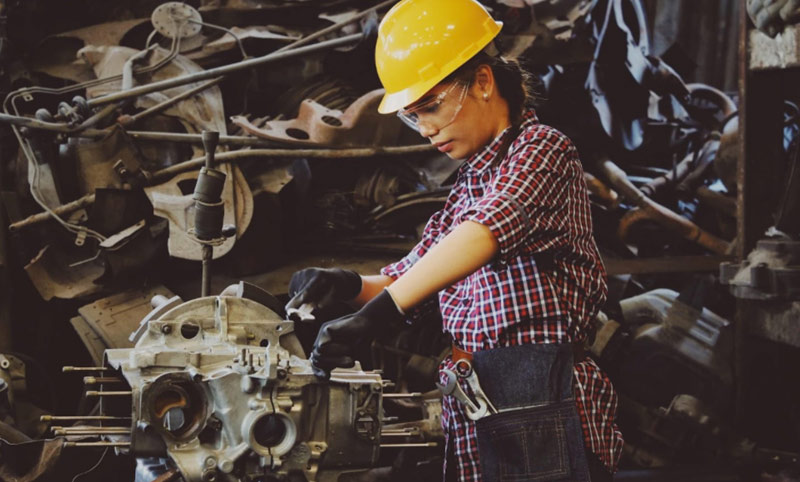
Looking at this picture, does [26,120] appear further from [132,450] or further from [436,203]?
[132,450]

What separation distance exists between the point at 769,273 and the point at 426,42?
7.16 feet

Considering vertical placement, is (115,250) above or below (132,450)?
above

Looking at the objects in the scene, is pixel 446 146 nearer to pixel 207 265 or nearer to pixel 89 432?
pixel 207 265

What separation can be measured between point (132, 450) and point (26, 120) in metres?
2.10

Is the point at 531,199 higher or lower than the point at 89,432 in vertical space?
higher

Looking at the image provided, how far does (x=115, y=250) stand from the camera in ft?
12.1

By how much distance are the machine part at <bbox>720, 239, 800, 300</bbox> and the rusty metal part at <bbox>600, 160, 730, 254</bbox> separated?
719mm

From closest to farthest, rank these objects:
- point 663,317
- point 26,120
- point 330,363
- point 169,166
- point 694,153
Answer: point 330,363 → point 26,120 → point 169,166 → point 663,317 → point 694,153

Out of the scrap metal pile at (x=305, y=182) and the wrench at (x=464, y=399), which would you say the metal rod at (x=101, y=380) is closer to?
the wrench at (x=464, y=399)

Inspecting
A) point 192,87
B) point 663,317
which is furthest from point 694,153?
point 192,87

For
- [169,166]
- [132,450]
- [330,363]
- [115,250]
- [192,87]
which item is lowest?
[132,450]

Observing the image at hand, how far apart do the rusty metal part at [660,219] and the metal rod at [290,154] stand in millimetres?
1169

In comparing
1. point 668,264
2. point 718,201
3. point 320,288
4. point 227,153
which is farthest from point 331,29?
point 320,288

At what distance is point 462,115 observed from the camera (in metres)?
2.00
